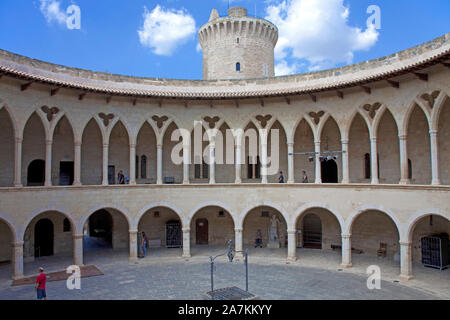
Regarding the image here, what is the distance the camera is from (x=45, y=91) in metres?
17.9

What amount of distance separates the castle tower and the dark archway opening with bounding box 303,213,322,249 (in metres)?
12.7

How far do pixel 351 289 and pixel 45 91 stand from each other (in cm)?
1664

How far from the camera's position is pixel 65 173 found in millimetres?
21938

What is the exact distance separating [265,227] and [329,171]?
17.7ft

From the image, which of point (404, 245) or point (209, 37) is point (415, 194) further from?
point (209, 37)

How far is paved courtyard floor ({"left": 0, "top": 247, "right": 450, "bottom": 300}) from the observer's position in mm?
14578

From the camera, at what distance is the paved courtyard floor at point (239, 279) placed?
14.6 metres

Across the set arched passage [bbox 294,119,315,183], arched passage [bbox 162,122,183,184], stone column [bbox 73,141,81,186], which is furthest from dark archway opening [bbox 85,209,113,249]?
arched passage [bbox 294,119,315,183]

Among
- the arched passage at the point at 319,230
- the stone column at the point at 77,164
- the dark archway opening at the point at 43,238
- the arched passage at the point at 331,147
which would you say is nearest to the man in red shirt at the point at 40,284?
the stone column at the point at 77,164

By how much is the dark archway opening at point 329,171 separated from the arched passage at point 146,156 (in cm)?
1080

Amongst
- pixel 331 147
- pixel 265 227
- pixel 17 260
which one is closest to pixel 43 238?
pixel 17 260

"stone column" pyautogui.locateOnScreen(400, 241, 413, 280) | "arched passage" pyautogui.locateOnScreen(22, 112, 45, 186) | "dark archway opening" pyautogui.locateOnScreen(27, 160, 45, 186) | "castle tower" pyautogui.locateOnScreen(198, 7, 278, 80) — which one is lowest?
"stone column" pyautogui.locateOnScreen(400, 241, 413, 280)

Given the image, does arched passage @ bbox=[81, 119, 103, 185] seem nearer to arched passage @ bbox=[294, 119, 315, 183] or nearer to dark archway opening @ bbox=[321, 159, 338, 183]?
arched passage @ bbox=[294, 119, 315, 183]

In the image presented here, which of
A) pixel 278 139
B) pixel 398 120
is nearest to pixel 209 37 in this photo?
pixel 278 139
